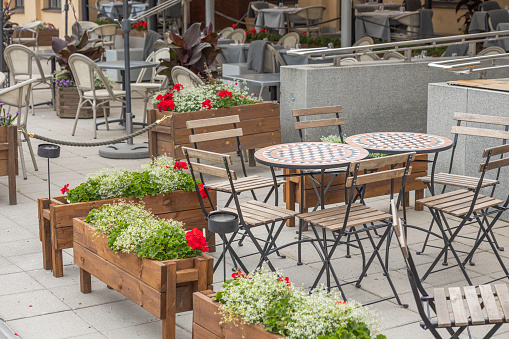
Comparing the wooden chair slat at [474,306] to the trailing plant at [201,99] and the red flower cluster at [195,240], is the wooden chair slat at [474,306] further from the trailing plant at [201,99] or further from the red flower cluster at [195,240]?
the trailing plant at [201,99]

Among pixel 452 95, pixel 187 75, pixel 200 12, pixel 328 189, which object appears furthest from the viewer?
pixel 200 12

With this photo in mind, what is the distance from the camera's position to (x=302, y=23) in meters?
15.6

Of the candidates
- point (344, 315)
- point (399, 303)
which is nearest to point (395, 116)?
point (399, 303)

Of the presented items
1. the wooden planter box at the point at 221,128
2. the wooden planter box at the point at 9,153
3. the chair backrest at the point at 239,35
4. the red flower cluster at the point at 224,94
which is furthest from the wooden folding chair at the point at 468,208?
the chair backrest at the point at 239,35

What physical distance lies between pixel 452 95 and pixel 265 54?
161 inches

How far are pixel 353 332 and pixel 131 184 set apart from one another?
2222 mm

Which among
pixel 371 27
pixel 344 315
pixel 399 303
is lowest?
pixel 399 303

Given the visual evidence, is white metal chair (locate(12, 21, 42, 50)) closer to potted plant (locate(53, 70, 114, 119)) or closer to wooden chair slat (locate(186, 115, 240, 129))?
potted plant (locate(53, 70, 114, 119))

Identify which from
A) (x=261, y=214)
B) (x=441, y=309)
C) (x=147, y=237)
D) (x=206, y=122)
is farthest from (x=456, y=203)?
(x=147, y=237)

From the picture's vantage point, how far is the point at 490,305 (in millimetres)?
2854

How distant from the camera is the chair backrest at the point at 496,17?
1315 centimetres

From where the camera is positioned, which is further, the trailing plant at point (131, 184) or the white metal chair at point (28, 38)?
the white metal chair at point (28, 38)

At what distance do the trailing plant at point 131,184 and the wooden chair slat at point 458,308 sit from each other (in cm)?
209

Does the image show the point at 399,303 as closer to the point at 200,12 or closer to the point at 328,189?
the point at 328,189
